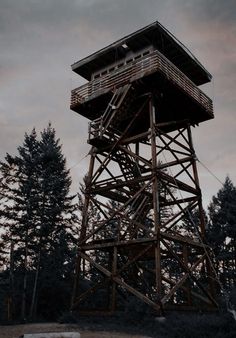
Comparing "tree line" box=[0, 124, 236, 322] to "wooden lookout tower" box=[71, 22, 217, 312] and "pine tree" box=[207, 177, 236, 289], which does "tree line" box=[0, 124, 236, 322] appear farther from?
"wooden lookout tower" box=[71, 22, 217, 312]

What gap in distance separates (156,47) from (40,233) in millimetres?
17265

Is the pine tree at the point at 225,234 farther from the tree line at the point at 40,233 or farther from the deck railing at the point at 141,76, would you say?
the deck railing at the point at 141,76

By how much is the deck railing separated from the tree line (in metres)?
12.4

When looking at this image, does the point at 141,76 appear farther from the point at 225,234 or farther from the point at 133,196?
the point at 225,234

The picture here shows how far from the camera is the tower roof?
19.4 m

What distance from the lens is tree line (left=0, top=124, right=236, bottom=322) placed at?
28.9m

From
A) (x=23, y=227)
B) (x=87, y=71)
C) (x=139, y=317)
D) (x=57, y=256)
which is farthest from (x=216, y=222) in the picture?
(x=139, y=317)

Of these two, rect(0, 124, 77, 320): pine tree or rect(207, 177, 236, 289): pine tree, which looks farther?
rect(207, 177, 236, 289): pine tree

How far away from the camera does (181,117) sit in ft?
70.1

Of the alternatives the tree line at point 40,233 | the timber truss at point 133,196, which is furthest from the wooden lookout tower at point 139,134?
the tree line at point 40,233

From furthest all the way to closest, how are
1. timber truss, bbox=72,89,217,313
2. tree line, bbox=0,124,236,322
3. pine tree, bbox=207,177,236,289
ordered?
pine tree, bbox=207,177,236,289
tree line, bbox=0,124,236,322
timber truss, bbox=72,89,217,313

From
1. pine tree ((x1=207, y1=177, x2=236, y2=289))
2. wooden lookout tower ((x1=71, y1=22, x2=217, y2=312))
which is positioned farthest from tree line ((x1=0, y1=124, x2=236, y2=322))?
wooden lookout tower ((x1=71, y1=22, x2=217, y2=312))

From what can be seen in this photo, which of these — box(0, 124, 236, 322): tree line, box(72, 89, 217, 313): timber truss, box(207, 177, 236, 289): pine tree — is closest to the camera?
box(72, 89, 217, 313): timber truss

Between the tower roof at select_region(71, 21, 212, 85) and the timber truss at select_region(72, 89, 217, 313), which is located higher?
the tower roof at select_region(71, 21, 212, 85)
